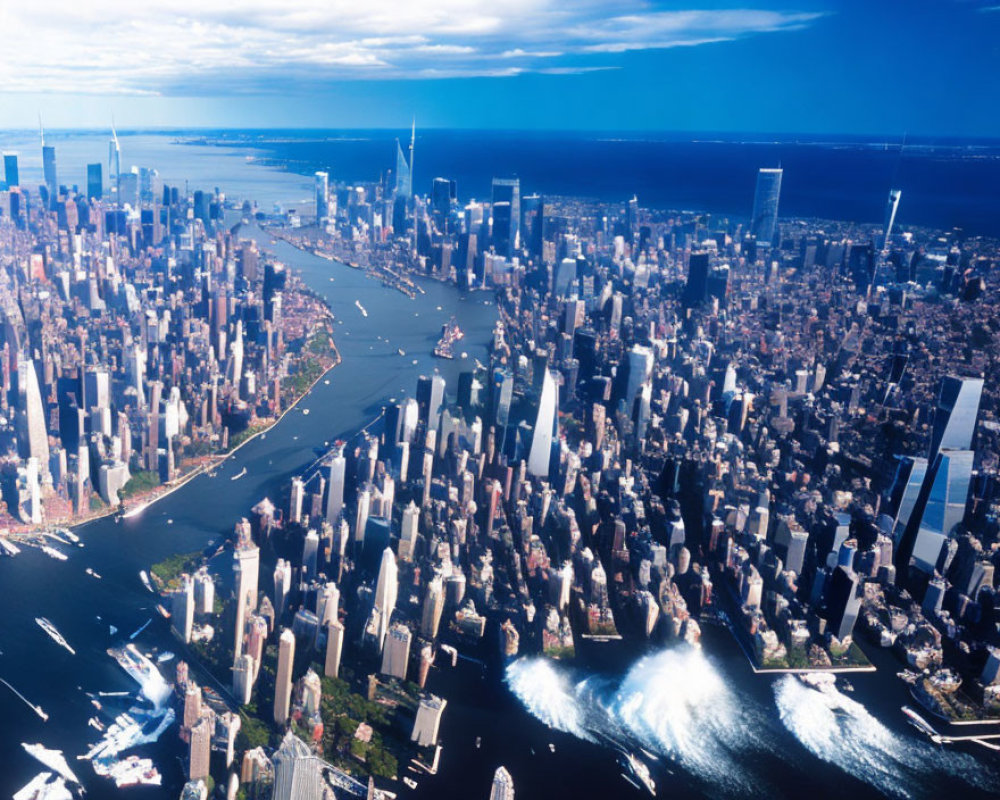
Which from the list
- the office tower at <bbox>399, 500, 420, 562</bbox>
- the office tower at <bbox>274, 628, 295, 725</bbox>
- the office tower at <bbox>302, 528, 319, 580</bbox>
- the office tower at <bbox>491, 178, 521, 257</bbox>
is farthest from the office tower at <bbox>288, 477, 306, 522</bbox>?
the office tower at <bbox>491, 178, 521, 257</bbox>

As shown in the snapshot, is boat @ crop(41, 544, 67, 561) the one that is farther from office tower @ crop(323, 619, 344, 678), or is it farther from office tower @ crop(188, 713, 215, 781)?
office tower @ crop(188, 713, 215, 781)

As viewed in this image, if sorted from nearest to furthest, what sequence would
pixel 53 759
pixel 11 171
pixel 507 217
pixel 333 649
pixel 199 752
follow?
pixel 199 752
pixel 53 759
pixel 333 649
pixel 11 171
pixel 507 217

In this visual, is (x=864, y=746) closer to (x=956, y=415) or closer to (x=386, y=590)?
(x=386, y=590)

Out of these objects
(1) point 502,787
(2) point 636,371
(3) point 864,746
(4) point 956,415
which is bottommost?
(3) point 864,746

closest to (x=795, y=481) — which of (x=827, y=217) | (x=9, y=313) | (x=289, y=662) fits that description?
(x=289, y=662)

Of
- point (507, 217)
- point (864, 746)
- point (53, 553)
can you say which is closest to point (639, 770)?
point (864, 746)

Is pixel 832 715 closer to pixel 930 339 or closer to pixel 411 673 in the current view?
pixel 411 673

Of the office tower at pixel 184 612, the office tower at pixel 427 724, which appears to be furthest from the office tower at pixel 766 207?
the office tower at pixel 184 612
